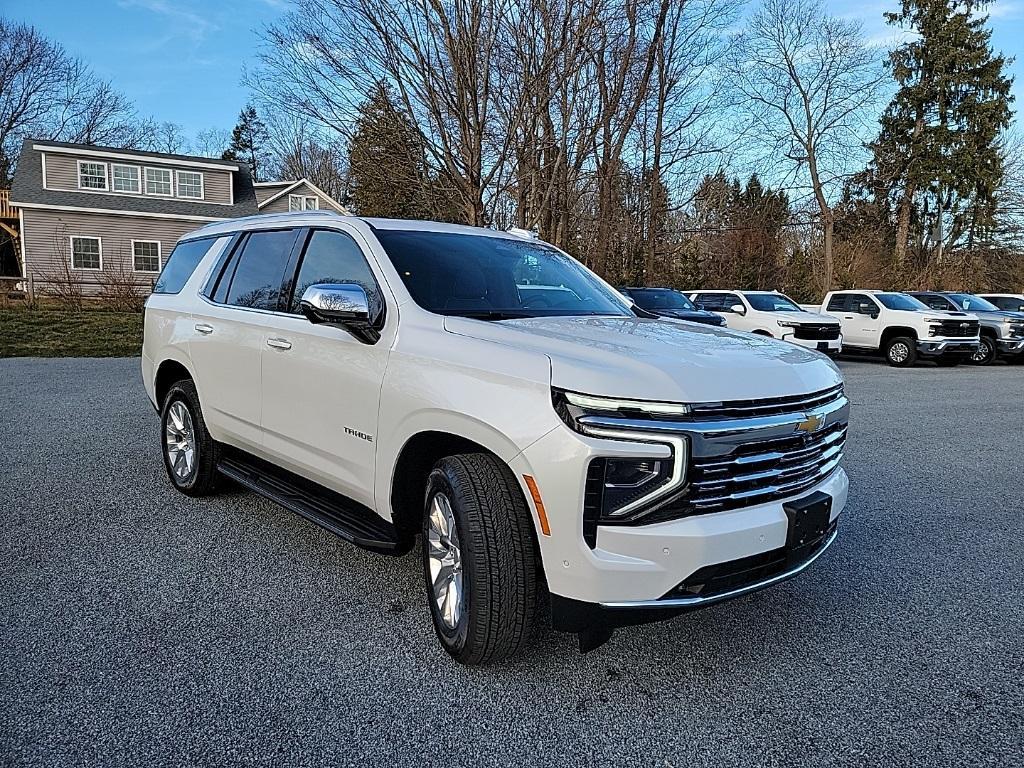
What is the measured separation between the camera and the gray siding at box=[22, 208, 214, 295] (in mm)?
29844

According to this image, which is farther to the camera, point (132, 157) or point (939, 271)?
point (939, 271)

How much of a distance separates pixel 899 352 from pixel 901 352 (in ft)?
0.17

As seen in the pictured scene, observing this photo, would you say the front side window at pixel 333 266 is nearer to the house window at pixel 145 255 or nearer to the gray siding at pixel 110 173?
the house window at pixel 145 255

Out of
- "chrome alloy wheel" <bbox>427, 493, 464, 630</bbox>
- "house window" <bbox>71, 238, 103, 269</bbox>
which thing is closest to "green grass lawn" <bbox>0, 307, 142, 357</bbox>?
"house window" <bbox>71, 238, 103, 269</bbox>

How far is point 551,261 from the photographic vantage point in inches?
181

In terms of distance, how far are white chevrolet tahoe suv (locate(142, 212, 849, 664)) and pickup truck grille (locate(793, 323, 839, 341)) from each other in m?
14.0

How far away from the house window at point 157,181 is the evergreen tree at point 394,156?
65.1 feet

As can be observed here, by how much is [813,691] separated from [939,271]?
38.6 m

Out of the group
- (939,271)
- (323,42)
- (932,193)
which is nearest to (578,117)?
(323,42)

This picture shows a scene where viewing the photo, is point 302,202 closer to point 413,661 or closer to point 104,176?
point 104,176

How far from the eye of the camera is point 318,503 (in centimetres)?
386

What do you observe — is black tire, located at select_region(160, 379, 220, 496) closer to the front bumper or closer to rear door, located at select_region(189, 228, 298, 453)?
rear door, located at select_region(189, 228, 298, 453)

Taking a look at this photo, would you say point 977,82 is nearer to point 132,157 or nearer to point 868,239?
point 868,239

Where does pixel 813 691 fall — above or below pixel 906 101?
below
